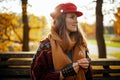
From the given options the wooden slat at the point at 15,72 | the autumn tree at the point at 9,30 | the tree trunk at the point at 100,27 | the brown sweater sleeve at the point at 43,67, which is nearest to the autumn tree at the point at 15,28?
the autumn tree at the point at 9,30

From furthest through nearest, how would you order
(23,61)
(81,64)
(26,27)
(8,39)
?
(8,39) → (26,27) → (23,61) → (81,64)

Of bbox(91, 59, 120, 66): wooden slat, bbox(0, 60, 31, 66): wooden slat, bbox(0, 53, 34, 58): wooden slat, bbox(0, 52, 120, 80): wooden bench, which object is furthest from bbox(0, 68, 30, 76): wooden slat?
bbox(91, 59, 120, 66): wooden slat

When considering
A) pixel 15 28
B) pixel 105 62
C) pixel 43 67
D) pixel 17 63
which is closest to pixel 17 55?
pixel 17 63

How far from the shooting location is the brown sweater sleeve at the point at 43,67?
120 inches

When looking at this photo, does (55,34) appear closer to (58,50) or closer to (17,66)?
(58,50)

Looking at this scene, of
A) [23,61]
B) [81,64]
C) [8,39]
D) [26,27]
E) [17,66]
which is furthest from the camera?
[8,39]

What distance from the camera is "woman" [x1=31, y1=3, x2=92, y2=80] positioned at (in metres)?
3.05

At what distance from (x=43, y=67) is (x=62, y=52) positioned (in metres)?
0.28

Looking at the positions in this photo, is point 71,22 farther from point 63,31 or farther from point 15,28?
point 15,28

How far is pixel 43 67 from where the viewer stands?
3.05 metres

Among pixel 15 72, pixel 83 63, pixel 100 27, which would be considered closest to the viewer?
pixel 83 63

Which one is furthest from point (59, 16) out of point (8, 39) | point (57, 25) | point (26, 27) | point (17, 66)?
point (8, 39)

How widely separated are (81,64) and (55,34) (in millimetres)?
461

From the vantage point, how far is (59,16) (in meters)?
3.17
